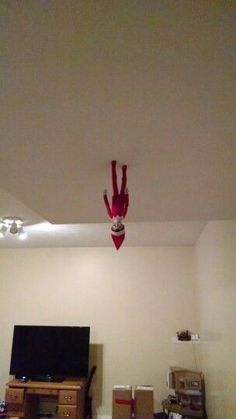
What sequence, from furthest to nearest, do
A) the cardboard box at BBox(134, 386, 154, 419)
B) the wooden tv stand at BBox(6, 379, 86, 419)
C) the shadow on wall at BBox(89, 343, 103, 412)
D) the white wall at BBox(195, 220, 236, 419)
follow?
the shadow on wall at BBox(89, 343, 103, 412) → the wooden tv stand at BBox(6, 379, 86, 419) → the cardboard box at BBox(134, 386, 154, 419) → the white wall at BBox(195, 220, 236, 419)

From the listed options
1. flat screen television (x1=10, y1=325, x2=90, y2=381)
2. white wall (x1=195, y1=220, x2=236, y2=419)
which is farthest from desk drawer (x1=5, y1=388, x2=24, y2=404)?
white wall (x1=195, y1=220, x2=236, y2=419)

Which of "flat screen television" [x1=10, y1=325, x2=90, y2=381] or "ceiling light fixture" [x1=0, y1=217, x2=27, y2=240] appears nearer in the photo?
"ceiling light fixture" [x1=0, y1=217, x2=27, y2=240]

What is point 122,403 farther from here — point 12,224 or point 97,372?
point 12,224

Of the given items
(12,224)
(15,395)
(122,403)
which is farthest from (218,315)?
(15,395)

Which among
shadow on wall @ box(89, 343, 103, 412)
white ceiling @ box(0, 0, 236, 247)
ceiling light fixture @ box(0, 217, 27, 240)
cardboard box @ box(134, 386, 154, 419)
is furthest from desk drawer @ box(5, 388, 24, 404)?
white ceiling @ box(0, 0, 236, 247)

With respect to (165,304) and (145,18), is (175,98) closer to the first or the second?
(145,18)

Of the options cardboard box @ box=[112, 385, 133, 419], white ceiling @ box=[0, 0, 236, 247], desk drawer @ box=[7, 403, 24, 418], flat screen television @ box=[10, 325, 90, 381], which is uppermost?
white ceiling @ box=[0, 0, 236, 247]

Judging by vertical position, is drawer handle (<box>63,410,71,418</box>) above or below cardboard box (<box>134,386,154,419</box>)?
below

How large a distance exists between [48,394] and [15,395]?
402 mm

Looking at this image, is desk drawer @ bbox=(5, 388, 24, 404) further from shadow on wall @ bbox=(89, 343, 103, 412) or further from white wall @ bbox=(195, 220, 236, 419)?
white wall @ bbox=(195, 220, 236, 419)

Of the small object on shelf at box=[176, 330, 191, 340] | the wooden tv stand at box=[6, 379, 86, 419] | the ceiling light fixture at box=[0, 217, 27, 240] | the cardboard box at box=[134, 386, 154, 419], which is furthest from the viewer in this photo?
the small object on shelf at box=[176, 330, 191, 340]

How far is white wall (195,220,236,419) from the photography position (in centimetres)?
209

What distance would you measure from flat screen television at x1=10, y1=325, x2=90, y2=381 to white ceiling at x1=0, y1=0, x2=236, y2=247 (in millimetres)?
2813

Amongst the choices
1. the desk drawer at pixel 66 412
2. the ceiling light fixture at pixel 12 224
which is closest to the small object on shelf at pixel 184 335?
the desk drawer at pixel 66 412
